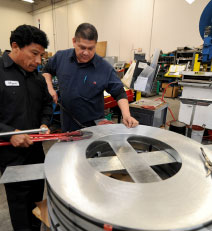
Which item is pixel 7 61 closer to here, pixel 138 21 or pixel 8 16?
pixel 138 21

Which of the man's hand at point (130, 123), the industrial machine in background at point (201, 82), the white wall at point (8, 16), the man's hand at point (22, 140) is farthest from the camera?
the white wall at point (8, 16)

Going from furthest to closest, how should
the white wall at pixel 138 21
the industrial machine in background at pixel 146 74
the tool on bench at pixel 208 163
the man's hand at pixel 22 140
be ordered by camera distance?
the white wall at pixel 138 21
the industrial machine in background at pixel 146 74
the man's hand at pixel 22 140
the tool on bench at pixel 208 163

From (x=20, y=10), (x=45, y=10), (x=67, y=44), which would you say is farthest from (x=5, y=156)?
(x=20, y=10)

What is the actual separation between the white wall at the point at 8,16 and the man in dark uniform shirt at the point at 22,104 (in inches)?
406

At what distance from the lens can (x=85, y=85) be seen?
1.19m

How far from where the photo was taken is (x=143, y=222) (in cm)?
38

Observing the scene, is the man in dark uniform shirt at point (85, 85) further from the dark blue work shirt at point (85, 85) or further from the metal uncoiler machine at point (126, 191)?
the metal uncoiler machine at point (126, 191)

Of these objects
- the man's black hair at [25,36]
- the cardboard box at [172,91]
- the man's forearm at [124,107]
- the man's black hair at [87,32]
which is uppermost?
the man's black hair at [87,32]

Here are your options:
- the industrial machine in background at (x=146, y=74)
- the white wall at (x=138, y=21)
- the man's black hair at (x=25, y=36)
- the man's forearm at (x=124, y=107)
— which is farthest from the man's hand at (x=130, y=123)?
the white wall at (x=138, y=21)

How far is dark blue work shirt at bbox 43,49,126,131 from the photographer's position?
1190mm

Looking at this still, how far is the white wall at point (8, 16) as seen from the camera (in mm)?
9050

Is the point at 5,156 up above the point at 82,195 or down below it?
below

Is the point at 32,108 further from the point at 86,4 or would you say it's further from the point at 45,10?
the point at 45,10

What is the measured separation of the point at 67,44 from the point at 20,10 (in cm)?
363
